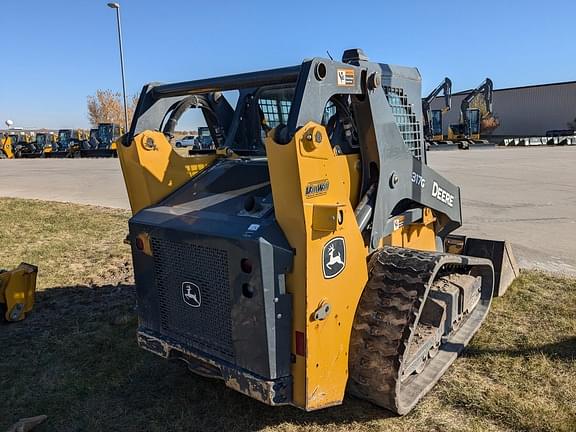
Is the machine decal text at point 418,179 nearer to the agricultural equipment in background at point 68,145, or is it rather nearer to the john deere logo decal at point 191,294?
the john deere logo decal at point 191,294

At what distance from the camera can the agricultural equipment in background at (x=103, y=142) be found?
124 feet

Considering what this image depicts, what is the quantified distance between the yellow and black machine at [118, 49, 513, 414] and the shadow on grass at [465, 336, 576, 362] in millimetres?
322

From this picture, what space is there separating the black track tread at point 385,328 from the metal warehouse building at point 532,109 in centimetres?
5561

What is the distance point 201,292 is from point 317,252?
2.77 feet

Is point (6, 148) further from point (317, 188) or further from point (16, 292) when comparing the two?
point (317, 188)

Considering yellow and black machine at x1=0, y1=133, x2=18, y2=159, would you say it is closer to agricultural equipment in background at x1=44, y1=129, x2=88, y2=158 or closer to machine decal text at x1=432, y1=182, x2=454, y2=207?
agricultural equipment in background at x1=44, y1=129, x2=88, y2=158

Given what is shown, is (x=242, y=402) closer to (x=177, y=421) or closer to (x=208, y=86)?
(x=177, y=421)

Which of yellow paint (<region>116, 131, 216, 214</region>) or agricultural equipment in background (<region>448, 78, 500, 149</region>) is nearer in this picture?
yellow paint (<region>116, 131, 216, 214</region>)

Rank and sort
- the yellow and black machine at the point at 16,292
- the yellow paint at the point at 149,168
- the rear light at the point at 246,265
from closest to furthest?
the rear light at the point at 246,265 → the yellow paint at the point at 149,168 → the yellow and black machine at the point at 16,292

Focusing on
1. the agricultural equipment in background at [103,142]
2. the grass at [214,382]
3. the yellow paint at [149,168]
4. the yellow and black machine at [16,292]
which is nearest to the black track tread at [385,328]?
the grass at [214,382]

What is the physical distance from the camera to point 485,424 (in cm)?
322

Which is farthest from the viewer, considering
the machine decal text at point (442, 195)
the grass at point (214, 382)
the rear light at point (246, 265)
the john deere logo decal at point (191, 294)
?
the machine decal text at point (442, 195)

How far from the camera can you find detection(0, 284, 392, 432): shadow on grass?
11.0ft

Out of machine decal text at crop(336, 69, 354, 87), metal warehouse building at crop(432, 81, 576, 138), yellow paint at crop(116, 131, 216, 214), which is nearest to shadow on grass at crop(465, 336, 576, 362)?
machine decal text at crop(336, 69, 354, 87)
